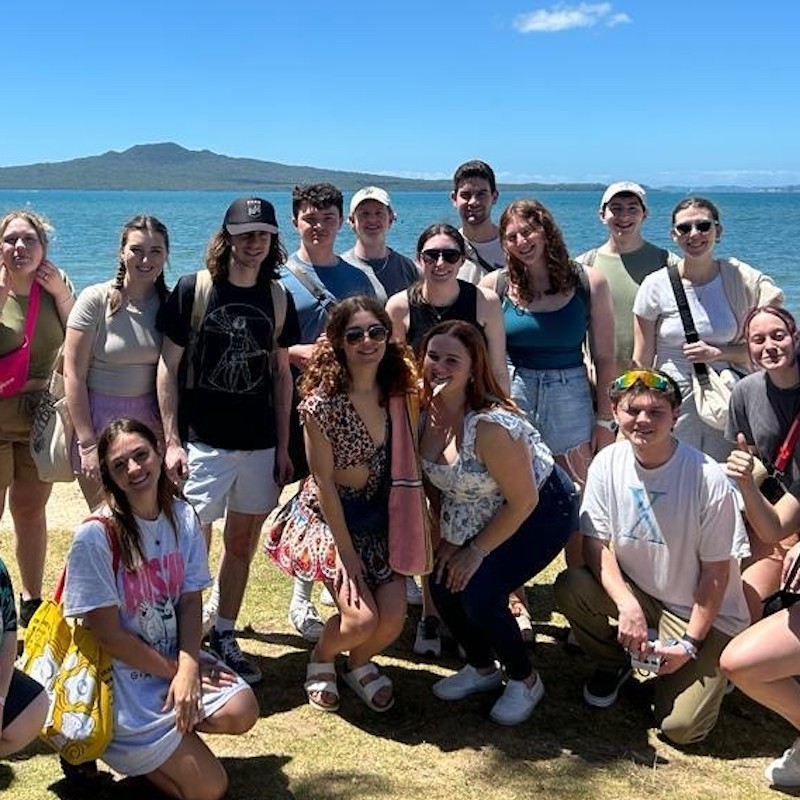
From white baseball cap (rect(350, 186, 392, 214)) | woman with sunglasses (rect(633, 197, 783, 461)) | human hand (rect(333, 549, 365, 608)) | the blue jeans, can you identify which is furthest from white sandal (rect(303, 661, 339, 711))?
white baseball cap (rect(350, 186, 392, 214))

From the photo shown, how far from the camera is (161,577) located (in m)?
3.76

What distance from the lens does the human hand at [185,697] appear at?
3.58m

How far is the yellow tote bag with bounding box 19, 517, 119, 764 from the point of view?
137 inches

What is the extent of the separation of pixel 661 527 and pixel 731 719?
38.7 inches

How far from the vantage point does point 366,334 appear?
412 cm

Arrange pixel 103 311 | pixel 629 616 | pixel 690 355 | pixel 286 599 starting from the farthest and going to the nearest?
pixel 286 599 → pixel 690 355 → pixel 103 311 → pixel 629 616

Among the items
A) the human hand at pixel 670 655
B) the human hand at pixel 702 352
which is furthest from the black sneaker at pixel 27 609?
the human hand at pixel 702 352

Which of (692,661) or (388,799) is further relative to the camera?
(692,661)

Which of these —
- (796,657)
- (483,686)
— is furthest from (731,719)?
(483,686)

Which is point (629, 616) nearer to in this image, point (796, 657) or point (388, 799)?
point (796, 657)

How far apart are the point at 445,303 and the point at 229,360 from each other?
43.2 inches

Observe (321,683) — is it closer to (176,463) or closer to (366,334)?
(176,463)

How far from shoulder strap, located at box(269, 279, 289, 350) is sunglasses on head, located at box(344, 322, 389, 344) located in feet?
2.04

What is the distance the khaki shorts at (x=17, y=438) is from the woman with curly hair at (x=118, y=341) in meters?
0.48
